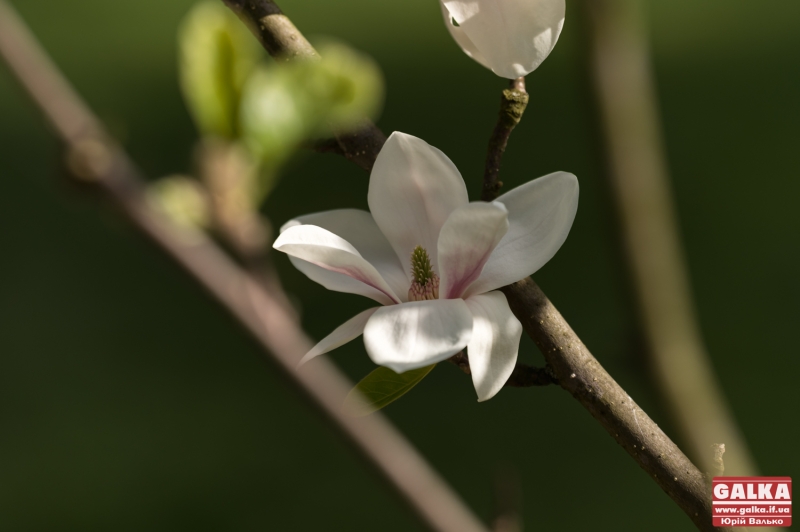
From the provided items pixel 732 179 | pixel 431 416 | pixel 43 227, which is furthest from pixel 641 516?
pixel 43 227

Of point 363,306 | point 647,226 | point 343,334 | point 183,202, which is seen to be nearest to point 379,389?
point 343,334

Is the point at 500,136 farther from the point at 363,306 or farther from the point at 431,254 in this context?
the point at 363,306

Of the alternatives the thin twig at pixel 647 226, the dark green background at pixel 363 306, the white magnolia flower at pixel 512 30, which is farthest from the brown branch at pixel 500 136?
the dark green background at pixel 363 306

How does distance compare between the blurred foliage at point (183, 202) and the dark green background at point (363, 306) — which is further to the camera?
the dark green background at point (363, 306)

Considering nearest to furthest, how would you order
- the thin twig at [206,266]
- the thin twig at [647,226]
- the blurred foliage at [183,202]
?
the thin twig at [206,266] → the blurred foliage at [183,202] → the thin twig at [647,226]

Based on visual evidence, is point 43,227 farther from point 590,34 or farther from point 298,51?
point 298,51

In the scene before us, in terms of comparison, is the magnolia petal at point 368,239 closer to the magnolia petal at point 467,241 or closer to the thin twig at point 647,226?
the magnolia petal at point 467,241

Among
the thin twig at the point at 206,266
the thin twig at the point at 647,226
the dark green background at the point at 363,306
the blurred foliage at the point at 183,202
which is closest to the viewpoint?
the thin twig at the point at 206,266

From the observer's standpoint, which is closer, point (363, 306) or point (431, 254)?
point (431, 254)
